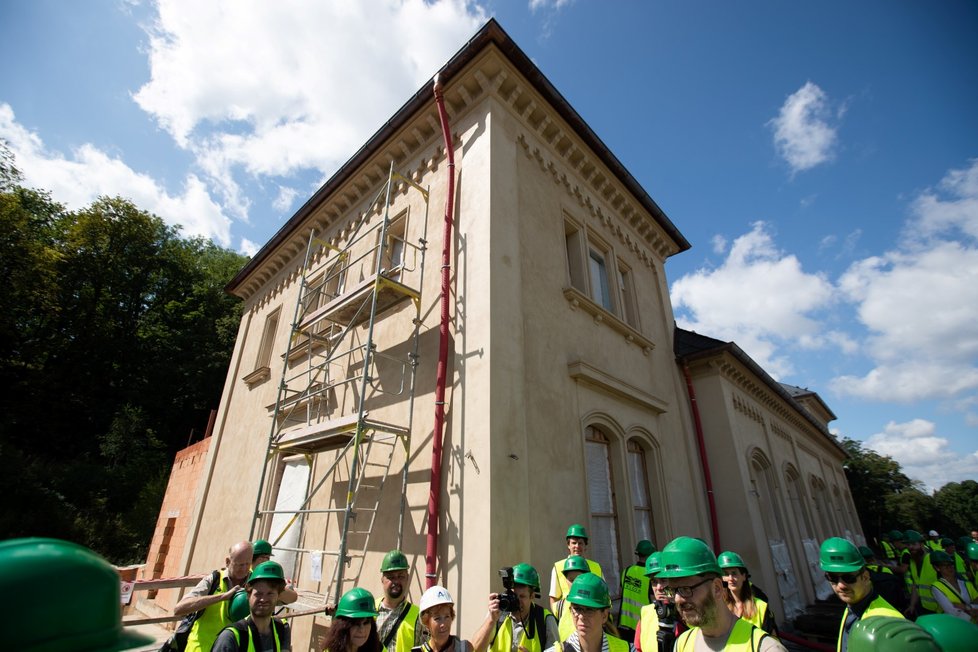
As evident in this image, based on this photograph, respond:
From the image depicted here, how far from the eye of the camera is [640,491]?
7.26m

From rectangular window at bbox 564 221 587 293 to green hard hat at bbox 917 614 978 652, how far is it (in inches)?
260

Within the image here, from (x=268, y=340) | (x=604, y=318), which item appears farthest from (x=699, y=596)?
(x=268, y=340)

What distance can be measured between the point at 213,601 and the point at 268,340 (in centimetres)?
918

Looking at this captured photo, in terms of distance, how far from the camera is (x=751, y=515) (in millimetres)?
8242

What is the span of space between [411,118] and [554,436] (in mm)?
5954

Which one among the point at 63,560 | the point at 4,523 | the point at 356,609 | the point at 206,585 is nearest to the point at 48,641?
the point at 63,560

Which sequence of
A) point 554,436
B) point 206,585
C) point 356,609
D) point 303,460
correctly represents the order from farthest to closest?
1. point 303,460
2. point 554,436
3. point 206,585
4. point 356,609

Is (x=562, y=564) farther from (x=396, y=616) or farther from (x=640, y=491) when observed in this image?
(x=640, y=491)

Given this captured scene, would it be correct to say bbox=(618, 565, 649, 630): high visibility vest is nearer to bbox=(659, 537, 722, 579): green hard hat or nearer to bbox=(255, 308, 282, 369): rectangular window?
bbox=(659, 537, 722, 579): green hard hat

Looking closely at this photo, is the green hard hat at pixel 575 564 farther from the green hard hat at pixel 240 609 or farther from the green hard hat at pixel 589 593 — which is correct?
the green hard hat at pixel 240 609

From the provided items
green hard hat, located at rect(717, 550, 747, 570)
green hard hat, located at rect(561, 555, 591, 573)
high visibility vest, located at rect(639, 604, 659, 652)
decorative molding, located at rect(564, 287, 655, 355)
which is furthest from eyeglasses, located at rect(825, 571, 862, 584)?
decorative molding, located at rect(564, 287, 655, 355)

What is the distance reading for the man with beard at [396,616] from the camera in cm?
346

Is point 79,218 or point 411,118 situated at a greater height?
point 79,218

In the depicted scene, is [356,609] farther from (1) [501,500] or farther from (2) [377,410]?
(2) [377,410]
